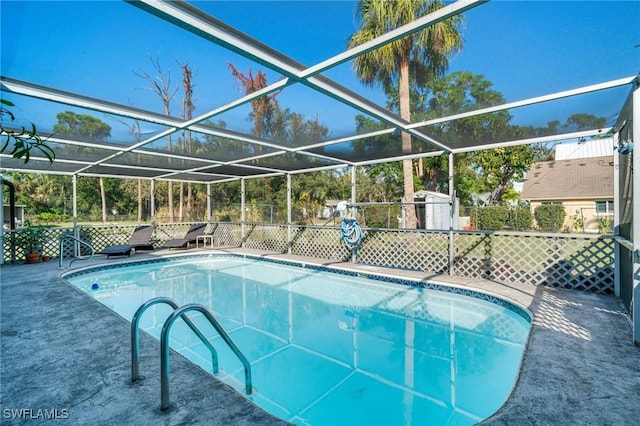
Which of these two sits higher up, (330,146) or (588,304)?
(330,146)

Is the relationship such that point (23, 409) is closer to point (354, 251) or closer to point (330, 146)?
point (330, 146)

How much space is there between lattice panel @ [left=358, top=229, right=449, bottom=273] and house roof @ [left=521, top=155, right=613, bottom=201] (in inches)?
644

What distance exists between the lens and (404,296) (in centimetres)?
623

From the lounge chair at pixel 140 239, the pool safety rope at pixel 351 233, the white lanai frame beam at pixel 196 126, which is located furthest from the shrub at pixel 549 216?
the lounge chair at pixel 140 239

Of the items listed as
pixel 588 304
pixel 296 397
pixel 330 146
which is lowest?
pixel 296 397

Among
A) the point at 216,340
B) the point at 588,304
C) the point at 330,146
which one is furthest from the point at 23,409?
the point at 588,304

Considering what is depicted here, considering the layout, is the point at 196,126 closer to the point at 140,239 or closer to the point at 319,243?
the point at 319,243

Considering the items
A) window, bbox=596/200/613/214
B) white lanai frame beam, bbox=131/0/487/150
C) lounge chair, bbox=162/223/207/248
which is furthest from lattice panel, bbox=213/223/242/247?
window, bbox=596/200/613/214

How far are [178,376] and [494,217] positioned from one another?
17.9m

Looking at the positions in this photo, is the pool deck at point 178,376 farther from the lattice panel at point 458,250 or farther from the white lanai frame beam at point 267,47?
the white lanai frame beam at point 267,47

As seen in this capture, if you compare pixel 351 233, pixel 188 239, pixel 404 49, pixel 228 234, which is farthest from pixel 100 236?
pixel 404 49

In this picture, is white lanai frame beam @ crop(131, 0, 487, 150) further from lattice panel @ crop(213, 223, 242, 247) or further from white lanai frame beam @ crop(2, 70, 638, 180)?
lattice panel @ crop(213, 223, 242, 247)

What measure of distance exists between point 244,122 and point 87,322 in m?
3.42

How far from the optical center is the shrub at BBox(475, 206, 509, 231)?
1669 cm
